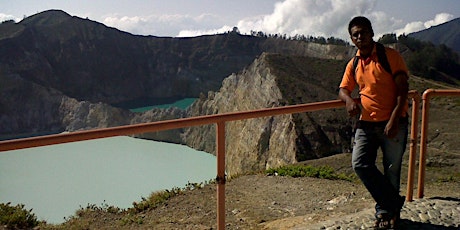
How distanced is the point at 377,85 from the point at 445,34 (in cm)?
15813

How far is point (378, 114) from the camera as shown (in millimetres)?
3428

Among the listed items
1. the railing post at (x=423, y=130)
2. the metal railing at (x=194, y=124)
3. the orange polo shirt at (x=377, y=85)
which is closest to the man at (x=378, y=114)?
the orange polo shirt at (x=377, y=85)

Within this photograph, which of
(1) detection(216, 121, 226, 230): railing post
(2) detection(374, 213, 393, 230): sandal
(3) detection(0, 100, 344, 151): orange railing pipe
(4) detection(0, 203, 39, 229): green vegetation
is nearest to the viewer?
(3) detection(0, 100, 344, 151): orange railing pipe

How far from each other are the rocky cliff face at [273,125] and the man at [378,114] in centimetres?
2006

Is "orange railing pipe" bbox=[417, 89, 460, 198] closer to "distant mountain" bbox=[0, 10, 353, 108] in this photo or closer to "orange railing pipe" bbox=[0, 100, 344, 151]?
"orange railing pipe" bbox=[0, 100, 344, 151]

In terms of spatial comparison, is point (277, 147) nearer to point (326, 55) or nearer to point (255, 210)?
point (255, 210)

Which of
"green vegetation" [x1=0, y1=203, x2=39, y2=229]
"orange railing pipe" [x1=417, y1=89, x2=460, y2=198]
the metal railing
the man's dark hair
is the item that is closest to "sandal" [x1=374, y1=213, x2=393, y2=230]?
the metal railing

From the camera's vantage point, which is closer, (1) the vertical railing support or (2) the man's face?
(2) the man's face

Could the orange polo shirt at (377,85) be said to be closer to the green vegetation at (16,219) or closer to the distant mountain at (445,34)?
the green vegetation at (16,219)

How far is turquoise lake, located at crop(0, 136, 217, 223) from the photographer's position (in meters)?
14.3

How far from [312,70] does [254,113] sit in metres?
30.3

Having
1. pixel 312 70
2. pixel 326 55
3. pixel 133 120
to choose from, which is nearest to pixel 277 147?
pixel 312 70

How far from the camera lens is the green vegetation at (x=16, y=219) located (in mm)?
5918

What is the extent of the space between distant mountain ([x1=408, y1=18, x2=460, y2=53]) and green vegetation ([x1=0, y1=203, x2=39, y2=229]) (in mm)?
142990
